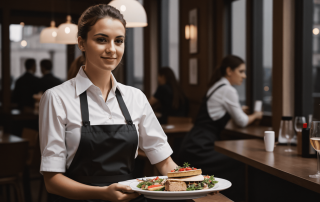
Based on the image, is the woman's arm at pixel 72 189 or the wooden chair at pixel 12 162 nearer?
the woman's arm at pixel 72 189

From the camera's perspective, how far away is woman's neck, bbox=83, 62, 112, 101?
66.9 inches

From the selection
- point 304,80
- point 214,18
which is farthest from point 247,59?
point 304,80

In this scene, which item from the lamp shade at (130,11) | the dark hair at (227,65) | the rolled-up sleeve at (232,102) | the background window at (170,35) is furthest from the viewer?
the background window at (170,35)

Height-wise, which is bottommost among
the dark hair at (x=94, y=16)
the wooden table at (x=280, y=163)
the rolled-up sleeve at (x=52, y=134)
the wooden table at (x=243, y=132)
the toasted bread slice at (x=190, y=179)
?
the wooden table at (x=243, y=132)

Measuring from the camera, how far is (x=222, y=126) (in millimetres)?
3666

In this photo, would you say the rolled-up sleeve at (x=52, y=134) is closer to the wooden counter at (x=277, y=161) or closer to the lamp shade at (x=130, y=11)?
the wooden counter at (x=277, y=161)

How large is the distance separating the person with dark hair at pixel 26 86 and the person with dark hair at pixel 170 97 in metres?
3.19

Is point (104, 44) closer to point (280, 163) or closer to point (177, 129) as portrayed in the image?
point (280, 163)

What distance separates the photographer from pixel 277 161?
2.25m

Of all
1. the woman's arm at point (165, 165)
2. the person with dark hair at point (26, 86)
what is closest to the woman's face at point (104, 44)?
the woman's arm at point (165, 165)

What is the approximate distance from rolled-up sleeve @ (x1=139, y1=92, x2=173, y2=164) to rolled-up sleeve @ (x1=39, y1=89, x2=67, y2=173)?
1.33ft

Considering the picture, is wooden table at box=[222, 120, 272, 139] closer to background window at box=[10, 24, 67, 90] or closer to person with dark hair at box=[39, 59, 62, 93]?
person with dark hair at box=[39, 59, 62, 93]

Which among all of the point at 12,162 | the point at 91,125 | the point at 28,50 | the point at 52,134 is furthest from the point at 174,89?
the point at 28,50

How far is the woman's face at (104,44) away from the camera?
1578 millimetres
